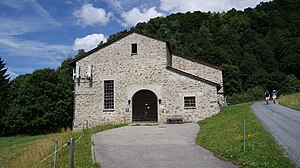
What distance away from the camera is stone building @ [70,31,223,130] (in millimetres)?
21703

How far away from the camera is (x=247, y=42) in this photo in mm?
72188

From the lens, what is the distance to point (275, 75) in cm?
6141

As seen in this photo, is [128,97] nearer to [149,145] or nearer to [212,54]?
[149,145]

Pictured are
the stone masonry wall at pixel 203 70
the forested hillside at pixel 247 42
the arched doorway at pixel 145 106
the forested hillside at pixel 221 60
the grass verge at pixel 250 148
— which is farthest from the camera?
the forested hillside at pixel 247 42

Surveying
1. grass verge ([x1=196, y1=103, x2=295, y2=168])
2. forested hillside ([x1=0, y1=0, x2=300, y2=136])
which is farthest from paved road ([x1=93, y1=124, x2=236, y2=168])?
forested hillside ([x1=0, y1=0, x2=300, y2=136])

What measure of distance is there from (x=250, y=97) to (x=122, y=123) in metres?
35.3

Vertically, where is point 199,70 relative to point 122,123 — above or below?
Answer: above

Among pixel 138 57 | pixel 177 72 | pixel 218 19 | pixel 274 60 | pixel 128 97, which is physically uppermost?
pixel 218 19

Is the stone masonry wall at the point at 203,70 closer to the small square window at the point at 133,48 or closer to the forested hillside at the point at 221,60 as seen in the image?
the small square window at the point at 133,48

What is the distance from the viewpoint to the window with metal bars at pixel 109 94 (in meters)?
23.0

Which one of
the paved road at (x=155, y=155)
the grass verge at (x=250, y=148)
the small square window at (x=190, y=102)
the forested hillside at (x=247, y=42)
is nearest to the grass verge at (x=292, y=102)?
the small square window at (x=190, y=102)

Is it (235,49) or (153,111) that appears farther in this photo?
(235,49)

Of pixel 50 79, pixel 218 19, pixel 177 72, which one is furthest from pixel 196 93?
pixel 218 19

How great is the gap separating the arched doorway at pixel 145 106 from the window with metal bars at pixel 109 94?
6.67ft
